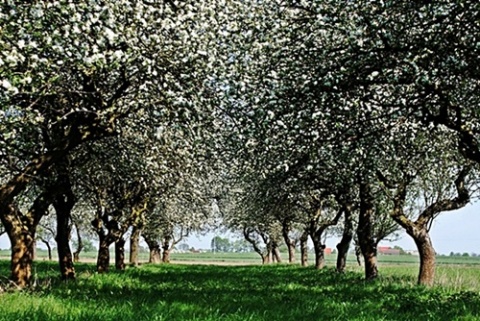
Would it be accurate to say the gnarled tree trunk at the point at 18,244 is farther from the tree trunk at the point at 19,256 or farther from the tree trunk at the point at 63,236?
the tree trunk at the point at 63,236

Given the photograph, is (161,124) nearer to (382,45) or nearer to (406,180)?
(382,45)

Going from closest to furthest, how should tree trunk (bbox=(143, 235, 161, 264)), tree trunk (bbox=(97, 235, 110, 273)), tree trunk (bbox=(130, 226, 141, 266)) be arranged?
1. tree trunk (bbox=(97, 235, 110, 273))
2. tree trunk (bbox=(130, 226, 141, 266))
3. tree trunk (bbox=(143, 235, 161, 264))

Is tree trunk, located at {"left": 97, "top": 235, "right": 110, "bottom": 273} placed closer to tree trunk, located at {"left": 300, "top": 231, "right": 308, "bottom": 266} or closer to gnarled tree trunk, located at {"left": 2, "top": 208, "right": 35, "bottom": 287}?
gnarled tree trunk, located at {"left": 2, "top": 208, "right": 35, "bottom": 287}

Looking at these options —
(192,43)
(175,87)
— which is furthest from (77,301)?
(192,43)

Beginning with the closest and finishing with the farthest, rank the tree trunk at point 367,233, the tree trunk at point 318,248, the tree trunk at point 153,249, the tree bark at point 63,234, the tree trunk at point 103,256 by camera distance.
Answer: the tree bark at point 63,234
the tree trunk at point 367,233
the tree trunk at point 103,256
the tree trunk at point 318,248
the tree trunk at point 153,249

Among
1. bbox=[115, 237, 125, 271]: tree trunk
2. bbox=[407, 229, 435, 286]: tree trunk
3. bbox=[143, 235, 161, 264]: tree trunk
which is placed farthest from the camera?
bbox=[143, 235, 161, 264]: tree trunk

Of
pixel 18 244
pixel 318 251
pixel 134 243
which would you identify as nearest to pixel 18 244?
pixel 18 244

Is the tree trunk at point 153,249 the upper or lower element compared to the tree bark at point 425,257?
lower

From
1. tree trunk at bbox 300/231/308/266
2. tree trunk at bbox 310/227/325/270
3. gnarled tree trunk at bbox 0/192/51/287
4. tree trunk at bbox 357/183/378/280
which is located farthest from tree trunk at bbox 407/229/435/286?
tree trunk at bbox 300/231/308/266

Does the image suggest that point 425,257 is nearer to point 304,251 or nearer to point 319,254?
point 319,254

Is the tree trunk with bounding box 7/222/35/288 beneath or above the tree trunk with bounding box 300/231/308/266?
above

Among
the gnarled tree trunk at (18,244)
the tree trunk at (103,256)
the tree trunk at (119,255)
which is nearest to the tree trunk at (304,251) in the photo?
the tree trunk at (119,255)

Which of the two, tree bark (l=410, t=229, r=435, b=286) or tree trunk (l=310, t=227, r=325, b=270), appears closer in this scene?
tree bark (l=410, t=229, r=435, b=286)

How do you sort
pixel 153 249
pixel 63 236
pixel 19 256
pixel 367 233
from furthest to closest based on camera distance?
pixel 153 249 < pixel 367 233 < pixel 63 236 < pixel 19 256
